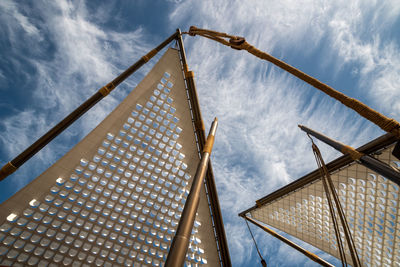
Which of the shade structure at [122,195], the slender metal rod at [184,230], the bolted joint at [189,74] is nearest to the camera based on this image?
the slender metal rod at [184,230]

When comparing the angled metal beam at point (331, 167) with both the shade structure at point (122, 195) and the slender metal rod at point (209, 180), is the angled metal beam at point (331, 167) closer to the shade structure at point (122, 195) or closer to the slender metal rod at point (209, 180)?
the slender metal rod at point (209, 180)

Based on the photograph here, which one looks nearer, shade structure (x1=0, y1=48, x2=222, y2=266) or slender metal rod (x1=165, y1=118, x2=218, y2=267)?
slender metal rod (x1=165, y1=118, x2=218, y2=267)

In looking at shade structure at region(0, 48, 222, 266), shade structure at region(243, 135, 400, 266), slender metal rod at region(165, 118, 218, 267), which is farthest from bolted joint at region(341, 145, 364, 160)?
shade structure at region(0, 48, 222, 266)

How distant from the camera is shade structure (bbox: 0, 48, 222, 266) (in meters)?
10.0

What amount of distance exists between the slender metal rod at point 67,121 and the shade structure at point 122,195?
1.93 m

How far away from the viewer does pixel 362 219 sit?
14.2m

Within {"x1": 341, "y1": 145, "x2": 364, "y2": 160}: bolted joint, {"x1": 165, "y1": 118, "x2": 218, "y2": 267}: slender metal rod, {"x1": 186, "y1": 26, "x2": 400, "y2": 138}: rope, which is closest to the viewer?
{"x1": 165, "y1": 118, "x2": 218, "y2": 267}: slender metal rod

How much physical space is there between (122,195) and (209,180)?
5.85m

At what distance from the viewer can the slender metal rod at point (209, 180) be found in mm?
13211

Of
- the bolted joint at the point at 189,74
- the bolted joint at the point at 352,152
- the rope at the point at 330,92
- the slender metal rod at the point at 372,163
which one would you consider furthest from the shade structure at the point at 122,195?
the bolted joint at the point at 352,152

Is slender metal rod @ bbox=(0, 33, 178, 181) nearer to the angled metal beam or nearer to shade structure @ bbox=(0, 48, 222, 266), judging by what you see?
shade structure @ bbox=(0, 48, 222, 266)

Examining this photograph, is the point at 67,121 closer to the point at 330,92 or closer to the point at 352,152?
the point at 330,92

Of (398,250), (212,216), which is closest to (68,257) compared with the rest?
(212,216)

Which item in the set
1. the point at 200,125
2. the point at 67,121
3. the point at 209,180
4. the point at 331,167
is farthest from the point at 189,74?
the point at 331,167
